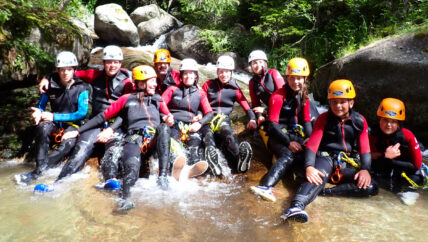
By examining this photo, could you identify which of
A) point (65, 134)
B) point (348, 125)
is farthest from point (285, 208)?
point (65, 134)

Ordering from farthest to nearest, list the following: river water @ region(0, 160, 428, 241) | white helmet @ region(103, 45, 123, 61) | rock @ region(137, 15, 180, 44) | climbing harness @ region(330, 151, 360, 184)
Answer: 1. rock @ region(137, 15, 180, 44)
2. white helmet @ region(103, 45, 123, 61)
3. climbing harness @ region(330, 151, 360, 184)
4. river water @ region(0, 160, 428, 241)

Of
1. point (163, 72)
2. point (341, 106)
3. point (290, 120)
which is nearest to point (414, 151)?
point (341, 106)

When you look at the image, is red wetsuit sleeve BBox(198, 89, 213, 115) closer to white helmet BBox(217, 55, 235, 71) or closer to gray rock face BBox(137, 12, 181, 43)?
white helmet BBox(217, 55, 235, 71)

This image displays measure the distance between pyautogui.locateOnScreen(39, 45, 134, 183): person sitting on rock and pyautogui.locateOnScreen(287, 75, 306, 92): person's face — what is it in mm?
2815

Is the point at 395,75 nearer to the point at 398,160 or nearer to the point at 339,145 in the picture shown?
the point at 398,160

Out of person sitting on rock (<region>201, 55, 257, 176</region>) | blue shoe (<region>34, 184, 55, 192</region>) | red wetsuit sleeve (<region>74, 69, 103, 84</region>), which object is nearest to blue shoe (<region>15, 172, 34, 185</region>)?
blue shoe (<region>34, 184, 55, 192</region>)

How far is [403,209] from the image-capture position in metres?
3.78

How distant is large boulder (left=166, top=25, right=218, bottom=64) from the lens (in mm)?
14695

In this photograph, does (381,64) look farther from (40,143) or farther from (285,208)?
(40,143)

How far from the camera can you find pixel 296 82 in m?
4.82

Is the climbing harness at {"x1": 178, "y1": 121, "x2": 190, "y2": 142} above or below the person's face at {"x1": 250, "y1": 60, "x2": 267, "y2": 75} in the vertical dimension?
below

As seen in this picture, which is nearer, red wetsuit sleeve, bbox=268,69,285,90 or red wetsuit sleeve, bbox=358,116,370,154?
red wetsuit sleeve, bbox=358,116,370,154

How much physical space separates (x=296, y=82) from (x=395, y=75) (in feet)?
9.81

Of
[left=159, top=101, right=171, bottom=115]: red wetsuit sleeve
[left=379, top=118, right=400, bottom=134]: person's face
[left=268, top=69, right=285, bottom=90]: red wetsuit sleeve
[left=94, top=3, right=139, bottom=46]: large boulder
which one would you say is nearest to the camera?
[left=379, top=118, right=400, bottom=134]: person's face
